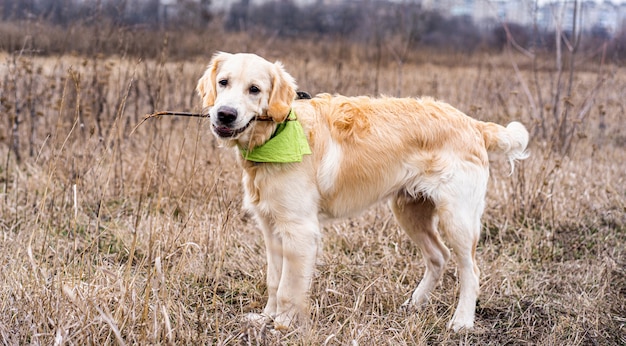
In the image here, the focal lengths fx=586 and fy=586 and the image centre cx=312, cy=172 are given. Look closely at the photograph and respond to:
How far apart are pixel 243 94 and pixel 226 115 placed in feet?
0.60

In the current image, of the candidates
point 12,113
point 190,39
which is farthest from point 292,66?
point 12,113

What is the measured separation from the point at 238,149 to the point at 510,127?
5.29ft

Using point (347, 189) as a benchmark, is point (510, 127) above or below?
above

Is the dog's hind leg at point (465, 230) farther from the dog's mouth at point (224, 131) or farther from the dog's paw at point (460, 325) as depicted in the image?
the dog's mouth at point (224, 131)

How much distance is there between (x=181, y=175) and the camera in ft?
15.7

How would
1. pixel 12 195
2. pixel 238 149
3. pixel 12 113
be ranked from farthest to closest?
pixel 12 113, pixel 12 195, pixel 238 149

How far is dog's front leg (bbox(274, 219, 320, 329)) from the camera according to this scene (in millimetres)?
2924

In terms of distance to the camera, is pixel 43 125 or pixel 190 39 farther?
pixel 190 39

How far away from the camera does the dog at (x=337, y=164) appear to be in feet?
9.48

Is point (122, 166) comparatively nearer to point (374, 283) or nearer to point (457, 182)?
point (374, 283)

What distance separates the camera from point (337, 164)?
308 cm

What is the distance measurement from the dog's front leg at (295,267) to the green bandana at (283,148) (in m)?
0.34

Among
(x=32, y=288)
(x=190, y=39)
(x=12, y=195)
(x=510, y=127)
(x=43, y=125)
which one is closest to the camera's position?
(x=32, y=288)

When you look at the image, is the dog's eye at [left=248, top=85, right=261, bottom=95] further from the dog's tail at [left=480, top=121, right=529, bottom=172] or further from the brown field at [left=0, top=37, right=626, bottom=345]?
the dog's tail at [left=480, top=121, right=529, bottom=172]
